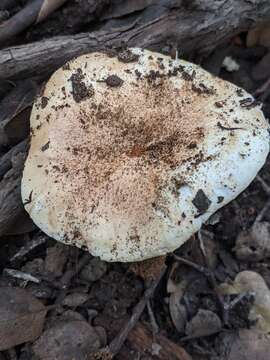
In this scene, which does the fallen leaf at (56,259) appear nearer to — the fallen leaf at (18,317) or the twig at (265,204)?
the fallen leaf at (18,317)

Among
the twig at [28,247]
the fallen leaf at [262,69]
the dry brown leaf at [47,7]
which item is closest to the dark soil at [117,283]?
the twig at [28,247]

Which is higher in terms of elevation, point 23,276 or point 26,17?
point 26,17

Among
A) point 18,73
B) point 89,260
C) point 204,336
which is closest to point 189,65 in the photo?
point 18,73

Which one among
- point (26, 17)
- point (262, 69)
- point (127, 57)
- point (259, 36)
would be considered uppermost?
point (26, 17)

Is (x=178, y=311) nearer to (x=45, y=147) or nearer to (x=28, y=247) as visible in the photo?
(x=28, y=247)

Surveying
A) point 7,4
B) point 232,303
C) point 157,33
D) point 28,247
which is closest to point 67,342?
point 28,247

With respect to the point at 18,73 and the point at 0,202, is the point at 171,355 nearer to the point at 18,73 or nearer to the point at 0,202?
the point at 0,202

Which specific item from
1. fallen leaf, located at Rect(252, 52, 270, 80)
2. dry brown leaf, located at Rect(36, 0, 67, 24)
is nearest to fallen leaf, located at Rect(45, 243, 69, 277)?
dry brown leaf, located at Rect(36, 0, 67, 24)
